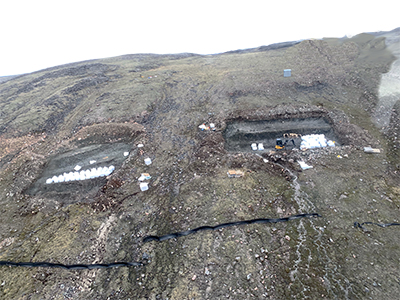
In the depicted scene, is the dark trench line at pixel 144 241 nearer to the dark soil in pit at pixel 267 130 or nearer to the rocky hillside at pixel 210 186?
the rocky hillside at pixel 210 186

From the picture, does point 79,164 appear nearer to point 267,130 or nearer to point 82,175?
point 82,175

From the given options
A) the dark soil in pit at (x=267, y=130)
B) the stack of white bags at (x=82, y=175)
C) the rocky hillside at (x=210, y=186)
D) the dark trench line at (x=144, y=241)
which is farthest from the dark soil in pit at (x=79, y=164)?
the dark soil in pit at (x=267, y=130)

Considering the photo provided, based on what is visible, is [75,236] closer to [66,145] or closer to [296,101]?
[66,145]

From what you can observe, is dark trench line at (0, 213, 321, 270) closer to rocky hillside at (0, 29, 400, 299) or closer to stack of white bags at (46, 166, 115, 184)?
rocky hillside at (0, 29, 400, 299)

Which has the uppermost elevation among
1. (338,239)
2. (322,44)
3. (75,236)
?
(322,44)

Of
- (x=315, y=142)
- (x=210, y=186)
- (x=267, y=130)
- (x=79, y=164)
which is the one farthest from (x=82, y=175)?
(x=315, y=142)

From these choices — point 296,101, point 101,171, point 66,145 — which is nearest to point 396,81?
point 296,101
